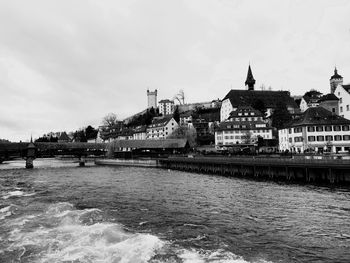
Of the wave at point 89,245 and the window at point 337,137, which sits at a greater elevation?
the window at point 337,137

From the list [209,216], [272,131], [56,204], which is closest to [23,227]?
[56,204]

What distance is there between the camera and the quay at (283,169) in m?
30.2

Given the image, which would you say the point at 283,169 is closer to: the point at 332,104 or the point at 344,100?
the point at 344,100

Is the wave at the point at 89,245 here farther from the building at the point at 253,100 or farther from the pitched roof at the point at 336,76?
the pitched roof at the point at 336,76

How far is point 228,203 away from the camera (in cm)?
2230

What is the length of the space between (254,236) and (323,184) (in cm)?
1946

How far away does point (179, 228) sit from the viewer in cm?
1532

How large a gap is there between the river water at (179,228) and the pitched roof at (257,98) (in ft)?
277

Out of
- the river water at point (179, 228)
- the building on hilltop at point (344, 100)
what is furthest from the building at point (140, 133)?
the river water at point (179, 228)

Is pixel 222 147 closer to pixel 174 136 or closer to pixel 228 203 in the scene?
pixel 174 136

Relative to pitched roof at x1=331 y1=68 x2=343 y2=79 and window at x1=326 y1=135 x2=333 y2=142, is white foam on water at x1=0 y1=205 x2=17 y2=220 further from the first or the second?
pitched roof at x1=331 y1=68 x2=343 y2=79

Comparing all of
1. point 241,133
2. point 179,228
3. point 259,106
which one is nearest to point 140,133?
point 259,106

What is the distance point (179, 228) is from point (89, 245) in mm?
4390

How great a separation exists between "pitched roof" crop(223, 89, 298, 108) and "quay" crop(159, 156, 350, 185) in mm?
57364
